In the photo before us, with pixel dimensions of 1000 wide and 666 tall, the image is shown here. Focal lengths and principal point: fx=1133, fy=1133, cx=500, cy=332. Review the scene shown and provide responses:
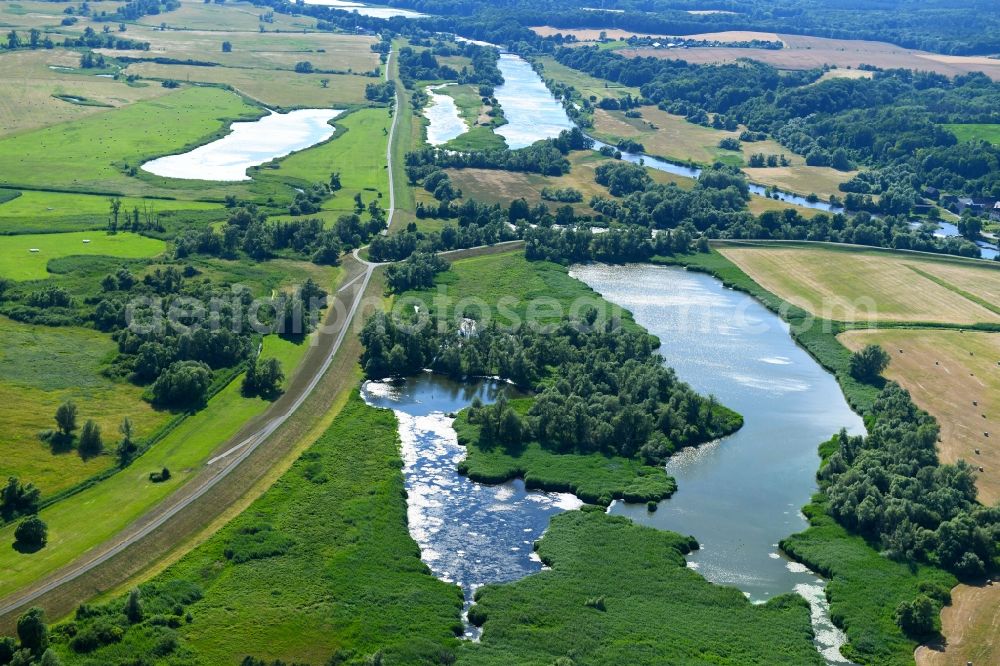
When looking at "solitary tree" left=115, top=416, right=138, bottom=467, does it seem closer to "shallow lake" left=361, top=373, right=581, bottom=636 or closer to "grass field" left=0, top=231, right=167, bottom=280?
"shallow lake" left=361, top=373, right=581, bottom=636

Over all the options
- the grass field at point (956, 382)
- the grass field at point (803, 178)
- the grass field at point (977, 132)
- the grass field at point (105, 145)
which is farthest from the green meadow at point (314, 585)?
the grass field at point (977, 132)

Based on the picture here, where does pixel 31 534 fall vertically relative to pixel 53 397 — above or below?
below

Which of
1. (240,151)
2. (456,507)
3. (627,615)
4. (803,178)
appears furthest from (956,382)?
(240,151)

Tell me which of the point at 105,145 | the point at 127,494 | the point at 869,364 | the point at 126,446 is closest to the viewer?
the point at 127,494

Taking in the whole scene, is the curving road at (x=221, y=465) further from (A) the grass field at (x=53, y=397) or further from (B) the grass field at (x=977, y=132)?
(B) the grass field at (x=977, y=132)

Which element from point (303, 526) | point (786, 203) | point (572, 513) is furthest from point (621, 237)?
point (303, 526)

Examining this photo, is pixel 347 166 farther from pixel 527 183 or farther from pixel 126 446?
pixel 126 446

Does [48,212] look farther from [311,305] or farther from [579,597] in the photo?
[579,597]

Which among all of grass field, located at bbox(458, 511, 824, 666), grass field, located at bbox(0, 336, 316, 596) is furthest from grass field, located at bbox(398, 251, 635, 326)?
grass field, located at bbox(458, 511, 824, 666)
